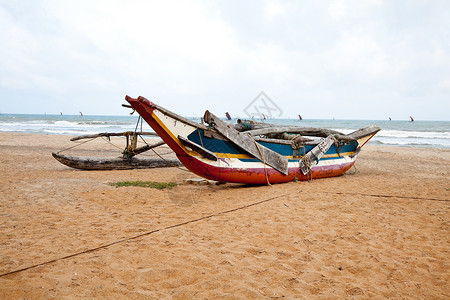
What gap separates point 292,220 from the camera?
4.27 meters

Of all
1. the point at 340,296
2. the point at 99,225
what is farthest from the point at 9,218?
the point at 340,296

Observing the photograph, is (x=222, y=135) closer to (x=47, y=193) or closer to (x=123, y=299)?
(x=47, y=193)

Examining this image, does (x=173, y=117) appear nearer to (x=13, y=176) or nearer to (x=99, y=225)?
(x=99, y=225)

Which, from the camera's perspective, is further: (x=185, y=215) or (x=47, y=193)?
(x=47, y=193)

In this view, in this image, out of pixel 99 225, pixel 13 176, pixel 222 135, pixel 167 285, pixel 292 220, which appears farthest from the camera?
pixel 13 176

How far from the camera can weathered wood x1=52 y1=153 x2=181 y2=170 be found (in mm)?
8195

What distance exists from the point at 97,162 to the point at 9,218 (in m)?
4.56

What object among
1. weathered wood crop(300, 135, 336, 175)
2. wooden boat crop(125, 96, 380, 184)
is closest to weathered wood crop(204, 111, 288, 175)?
wooden boat crop(125, 96, 380, 184)

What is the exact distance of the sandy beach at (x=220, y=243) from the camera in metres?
2.53

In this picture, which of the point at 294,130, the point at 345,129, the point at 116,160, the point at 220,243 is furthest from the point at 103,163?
the point at 345,129

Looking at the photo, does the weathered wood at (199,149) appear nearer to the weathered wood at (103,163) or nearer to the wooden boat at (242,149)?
the wooden boat at (242,149)

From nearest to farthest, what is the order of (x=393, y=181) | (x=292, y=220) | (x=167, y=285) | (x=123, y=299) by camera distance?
(x=123, y=299) < (x=167, y=285) < (x=292, y=220) < (x=393, y=181)

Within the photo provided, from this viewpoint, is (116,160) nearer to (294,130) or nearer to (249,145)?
(249,145)

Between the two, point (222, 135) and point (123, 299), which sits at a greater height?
point (222, 135)
